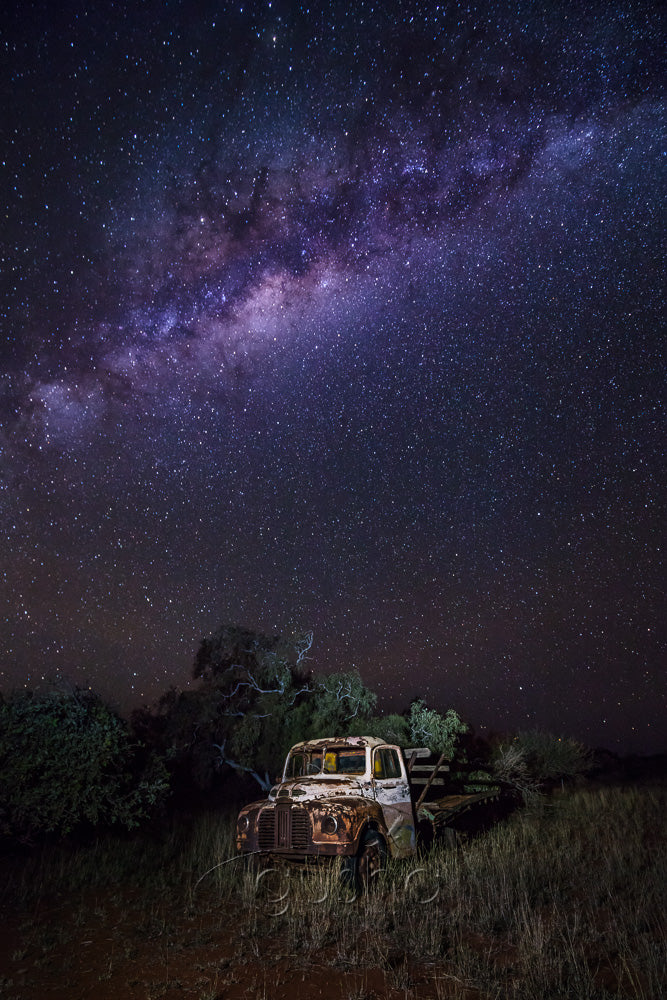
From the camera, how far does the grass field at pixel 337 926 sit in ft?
18.3

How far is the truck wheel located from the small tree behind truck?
0.01m

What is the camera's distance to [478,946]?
6488 mm

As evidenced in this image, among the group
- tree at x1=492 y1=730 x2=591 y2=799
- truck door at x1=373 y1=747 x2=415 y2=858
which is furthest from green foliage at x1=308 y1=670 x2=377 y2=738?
truck door at x1=373 y1=747 x2=415 y2=858

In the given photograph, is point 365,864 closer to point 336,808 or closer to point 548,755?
point 336,808

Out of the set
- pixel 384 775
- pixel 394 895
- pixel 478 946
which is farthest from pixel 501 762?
pixel 478 946

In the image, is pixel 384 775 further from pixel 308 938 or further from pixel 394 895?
pixel 308 938

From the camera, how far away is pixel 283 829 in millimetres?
8734

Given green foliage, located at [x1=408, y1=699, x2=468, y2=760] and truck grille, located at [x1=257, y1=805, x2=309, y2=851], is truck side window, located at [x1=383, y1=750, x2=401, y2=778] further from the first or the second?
green foliage, located at [x1=408, y1=699, x2=468, y2=760]

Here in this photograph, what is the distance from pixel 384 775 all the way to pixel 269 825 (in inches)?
89.2

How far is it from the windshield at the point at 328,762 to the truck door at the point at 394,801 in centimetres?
31

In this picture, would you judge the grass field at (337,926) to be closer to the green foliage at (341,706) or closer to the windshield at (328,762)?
the windshield at (328,762)

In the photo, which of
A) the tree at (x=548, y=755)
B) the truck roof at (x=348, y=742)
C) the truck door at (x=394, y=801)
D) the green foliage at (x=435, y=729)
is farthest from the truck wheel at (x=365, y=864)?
the tree at (x=548, y=755)

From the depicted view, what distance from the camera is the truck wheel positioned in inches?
328

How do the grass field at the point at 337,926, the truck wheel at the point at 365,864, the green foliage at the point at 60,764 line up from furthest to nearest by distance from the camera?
1. the green foliage at the point at 60,764
2. the truck wheel at the point at 365,864
3. the grass field at the point at 337,926
